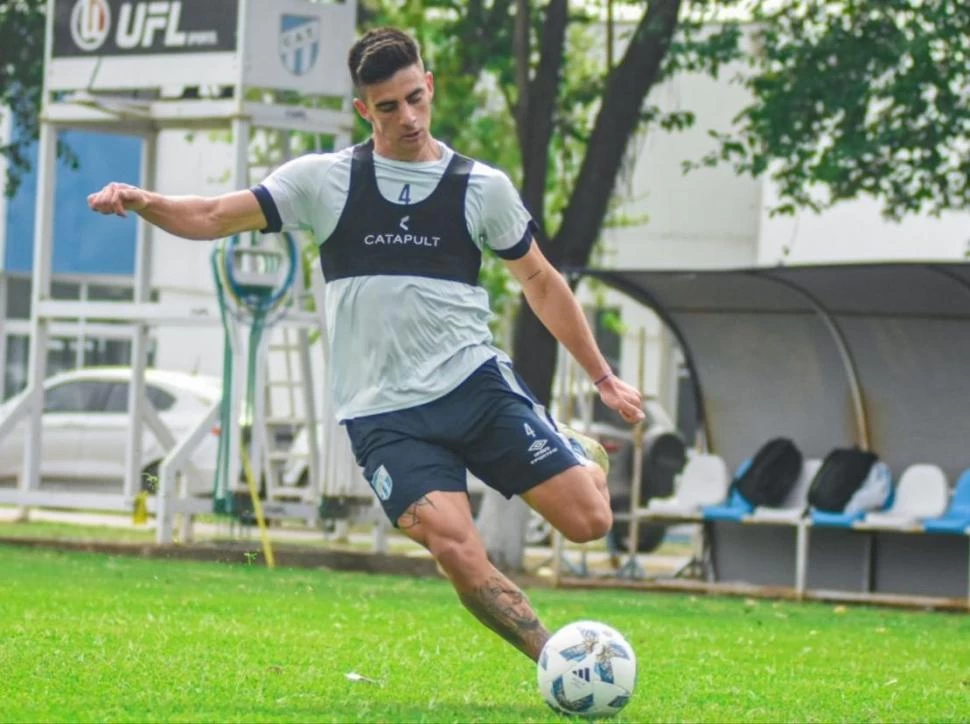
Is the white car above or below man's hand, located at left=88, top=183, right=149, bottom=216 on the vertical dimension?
below

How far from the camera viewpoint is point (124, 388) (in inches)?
1114

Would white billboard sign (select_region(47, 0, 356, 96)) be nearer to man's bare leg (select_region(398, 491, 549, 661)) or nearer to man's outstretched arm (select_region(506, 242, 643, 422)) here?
man's outstretched arm (select_region(506, 242, 643, 422))

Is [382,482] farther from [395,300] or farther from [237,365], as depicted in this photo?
[237,365]

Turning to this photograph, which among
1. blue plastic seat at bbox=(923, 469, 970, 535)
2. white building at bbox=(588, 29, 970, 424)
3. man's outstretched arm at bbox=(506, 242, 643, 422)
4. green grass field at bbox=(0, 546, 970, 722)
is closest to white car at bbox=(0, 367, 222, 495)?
green grass field at bbox=(0, 546, 970, 722)

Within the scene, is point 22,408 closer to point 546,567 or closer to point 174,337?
point 546,567

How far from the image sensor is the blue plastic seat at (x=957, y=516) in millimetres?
18016

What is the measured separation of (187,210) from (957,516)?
11615 millimetres

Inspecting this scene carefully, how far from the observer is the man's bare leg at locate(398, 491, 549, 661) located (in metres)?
7.93

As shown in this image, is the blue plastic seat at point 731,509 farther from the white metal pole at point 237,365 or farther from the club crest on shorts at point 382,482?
the club crest on shorts at point 382,482

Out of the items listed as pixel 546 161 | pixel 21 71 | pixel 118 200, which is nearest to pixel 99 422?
pixel 21 71

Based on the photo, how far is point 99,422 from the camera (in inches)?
1110

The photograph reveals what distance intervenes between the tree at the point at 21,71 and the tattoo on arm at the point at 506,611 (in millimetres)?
16126

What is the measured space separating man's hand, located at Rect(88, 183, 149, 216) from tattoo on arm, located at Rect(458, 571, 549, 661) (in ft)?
5.87

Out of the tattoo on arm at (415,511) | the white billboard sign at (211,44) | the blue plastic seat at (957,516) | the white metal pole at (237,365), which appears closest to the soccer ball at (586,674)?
the tattoo on arm at (415,511)
